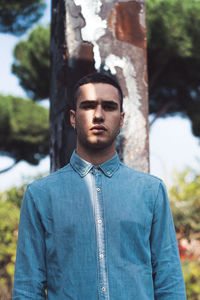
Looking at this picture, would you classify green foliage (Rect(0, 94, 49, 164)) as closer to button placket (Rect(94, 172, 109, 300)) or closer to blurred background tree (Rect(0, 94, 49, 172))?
blurred background tree (Rect(0, 94, 49, 172))

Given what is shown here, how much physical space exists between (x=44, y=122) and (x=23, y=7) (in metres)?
5.62

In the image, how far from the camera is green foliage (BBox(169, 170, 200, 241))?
588cm

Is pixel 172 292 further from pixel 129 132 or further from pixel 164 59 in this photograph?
pixel 164 59

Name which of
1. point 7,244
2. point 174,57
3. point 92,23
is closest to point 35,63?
point 174,57

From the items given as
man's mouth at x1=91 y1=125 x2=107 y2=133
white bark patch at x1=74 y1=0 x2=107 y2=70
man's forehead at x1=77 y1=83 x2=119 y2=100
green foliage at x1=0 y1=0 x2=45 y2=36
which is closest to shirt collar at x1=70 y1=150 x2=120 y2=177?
man's mouth at x1=91 y1=125 x2=107 y2=133

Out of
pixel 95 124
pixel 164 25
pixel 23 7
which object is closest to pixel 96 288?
pixel 95 124

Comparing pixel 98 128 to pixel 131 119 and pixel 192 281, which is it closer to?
pixel 131 119

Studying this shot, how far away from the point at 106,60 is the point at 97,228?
934mm

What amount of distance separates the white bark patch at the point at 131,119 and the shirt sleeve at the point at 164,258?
0.44 meters

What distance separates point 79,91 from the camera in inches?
64.9

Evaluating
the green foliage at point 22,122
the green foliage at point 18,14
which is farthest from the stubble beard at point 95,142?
the green foliage at point 22,122

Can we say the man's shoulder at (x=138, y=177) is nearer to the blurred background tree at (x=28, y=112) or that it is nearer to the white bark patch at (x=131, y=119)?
the white bark patch at (x=131, y=119)

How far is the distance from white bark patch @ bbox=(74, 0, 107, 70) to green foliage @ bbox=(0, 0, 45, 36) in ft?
29.6

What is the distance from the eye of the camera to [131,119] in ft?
6.64
